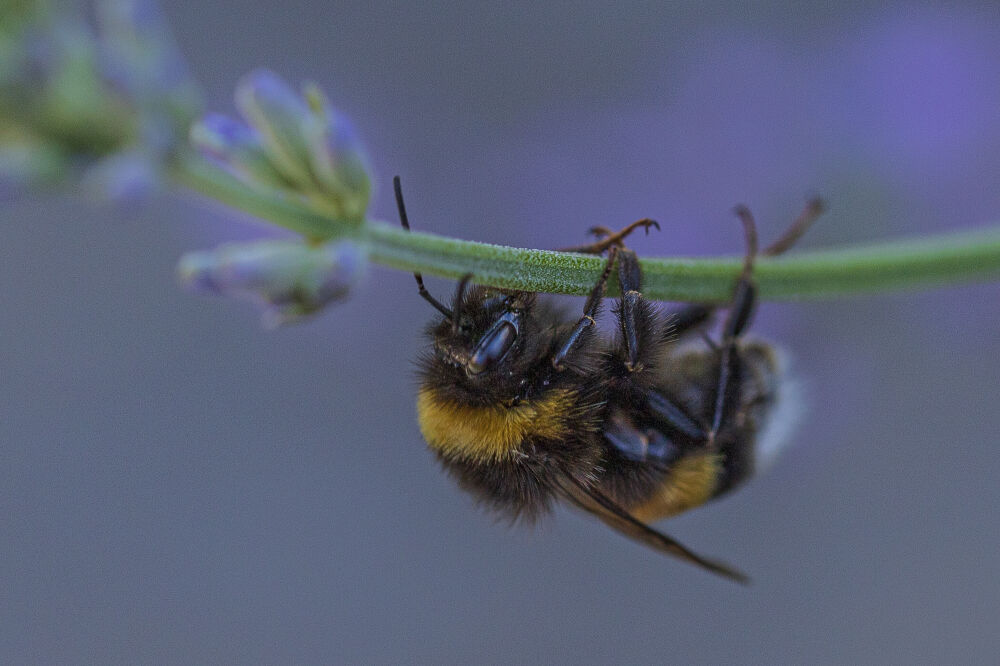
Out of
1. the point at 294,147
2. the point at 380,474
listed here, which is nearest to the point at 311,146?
the point at 294,147

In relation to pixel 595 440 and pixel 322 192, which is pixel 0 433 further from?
pixel 322 192

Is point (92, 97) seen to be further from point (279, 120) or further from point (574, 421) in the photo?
point (574, 421)

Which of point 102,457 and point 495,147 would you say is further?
point 102,457

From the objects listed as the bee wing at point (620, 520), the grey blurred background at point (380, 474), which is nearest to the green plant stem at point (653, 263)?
the bee wing at point (620, 520)

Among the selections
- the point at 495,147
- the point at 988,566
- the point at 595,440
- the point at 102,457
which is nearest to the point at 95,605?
the point at 102,457

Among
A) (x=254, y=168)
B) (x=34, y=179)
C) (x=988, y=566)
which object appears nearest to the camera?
(x=34, y=179)
